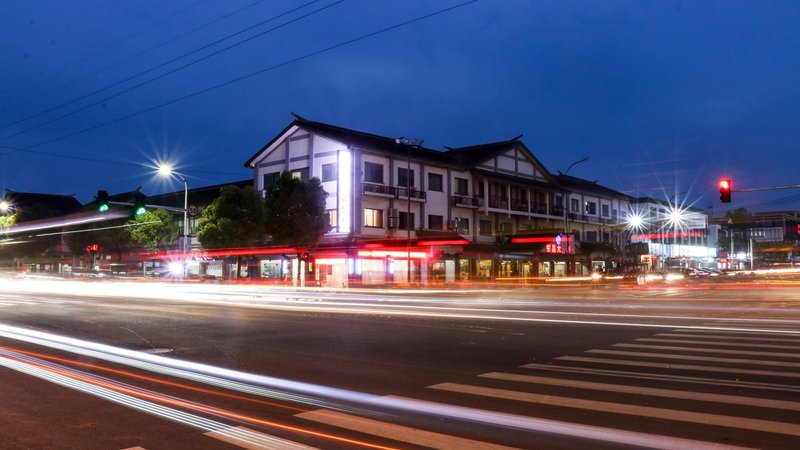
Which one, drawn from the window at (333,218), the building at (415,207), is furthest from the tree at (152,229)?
the window at (333,218)

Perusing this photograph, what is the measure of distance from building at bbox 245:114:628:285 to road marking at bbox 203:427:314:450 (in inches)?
1499

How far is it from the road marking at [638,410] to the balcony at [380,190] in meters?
37.5

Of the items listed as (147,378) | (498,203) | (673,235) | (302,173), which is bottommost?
(147,378)

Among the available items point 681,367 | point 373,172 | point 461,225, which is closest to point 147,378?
point 681,367

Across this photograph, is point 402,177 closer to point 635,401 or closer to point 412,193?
point 412,193

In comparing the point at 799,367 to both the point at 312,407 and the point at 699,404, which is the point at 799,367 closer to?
the point at 699,404

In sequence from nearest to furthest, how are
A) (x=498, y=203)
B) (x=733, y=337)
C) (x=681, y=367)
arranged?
(x=681, y=367), (x=733, y=337), (x=498, y=203)

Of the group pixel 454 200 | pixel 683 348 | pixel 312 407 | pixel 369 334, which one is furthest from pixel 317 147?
pixel 312 407

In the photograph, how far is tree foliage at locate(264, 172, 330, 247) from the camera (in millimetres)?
41359

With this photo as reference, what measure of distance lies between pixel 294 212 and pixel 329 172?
673 cm

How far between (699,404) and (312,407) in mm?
4674

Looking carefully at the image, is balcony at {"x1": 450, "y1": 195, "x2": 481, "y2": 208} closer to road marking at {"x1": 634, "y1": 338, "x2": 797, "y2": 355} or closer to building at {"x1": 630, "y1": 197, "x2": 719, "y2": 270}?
building at {"x1": 630, "y1": 197, "x2": 719, "y2": 270}

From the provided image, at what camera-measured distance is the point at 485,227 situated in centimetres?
5659

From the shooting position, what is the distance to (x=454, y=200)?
52.5m
